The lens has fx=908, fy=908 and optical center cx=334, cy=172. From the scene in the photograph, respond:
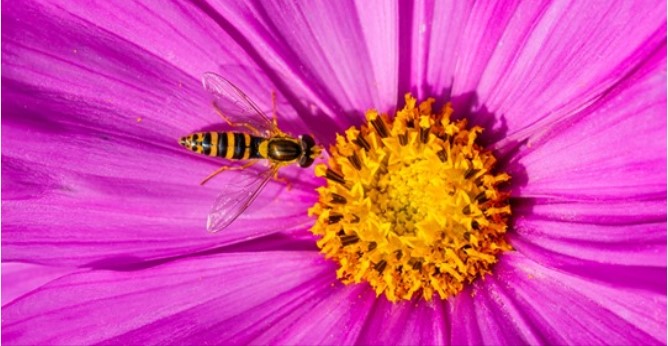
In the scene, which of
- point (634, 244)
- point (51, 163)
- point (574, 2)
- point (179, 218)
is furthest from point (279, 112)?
point (634, 244)

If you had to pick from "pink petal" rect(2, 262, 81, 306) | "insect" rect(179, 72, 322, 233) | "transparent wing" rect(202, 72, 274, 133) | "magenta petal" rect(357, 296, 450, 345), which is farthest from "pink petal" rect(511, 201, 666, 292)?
"pink petal" rect(2, 262, 81, 306)

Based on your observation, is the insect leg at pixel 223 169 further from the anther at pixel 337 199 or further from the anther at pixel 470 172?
Answer: the anther at pixel 470 172

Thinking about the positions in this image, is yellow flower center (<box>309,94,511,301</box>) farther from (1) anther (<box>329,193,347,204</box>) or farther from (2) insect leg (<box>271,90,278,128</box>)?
(2) insect leg (<box>271,90,278,128</box>)

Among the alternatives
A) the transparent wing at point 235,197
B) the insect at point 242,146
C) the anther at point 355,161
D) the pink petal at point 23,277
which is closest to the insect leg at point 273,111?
the insect at point 242,146

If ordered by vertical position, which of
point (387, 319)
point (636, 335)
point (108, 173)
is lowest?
point (636, 335)

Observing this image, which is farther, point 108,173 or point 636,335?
point 108,173

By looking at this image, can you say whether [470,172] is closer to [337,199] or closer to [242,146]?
[337,199]

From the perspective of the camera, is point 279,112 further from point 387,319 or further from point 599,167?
point 599,167
